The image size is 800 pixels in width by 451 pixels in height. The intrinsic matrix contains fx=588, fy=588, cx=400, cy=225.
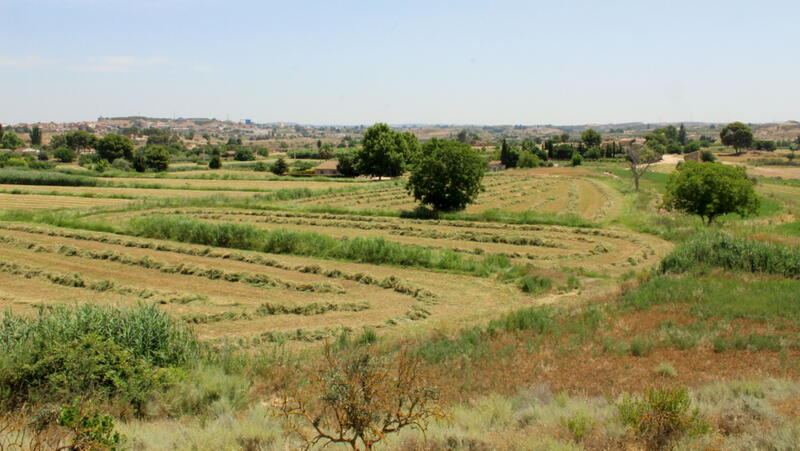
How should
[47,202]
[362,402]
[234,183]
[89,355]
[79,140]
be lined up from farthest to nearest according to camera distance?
[79,140]
[234,183]
[47,202]
[89,355]
[362,402]

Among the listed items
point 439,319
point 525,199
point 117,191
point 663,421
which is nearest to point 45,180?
point 117,191

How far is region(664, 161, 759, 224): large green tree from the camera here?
33.5 m

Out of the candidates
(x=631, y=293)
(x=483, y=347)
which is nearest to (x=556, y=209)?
(x=631, y=293)

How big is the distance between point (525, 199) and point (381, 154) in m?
31.3

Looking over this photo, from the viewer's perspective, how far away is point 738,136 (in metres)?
155

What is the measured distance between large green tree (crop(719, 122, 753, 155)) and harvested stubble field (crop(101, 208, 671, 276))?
14507 centimetres

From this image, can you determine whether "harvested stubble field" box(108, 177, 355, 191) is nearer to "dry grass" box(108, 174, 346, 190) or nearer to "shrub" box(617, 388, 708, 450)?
"dry grass" box(108, 174, 346, 190)

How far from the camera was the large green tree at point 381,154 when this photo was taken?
266ft

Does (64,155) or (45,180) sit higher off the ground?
(64,155)

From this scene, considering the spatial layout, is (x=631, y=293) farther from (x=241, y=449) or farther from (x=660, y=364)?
(x=241, y=449)

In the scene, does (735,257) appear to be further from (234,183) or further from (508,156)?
(508,156)

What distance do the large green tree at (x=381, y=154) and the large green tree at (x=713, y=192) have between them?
48667mm

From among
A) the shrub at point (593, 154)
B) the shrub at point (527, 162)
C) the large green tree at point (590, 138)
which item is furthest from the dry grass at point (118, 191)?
the large green tree at point (590, 138)

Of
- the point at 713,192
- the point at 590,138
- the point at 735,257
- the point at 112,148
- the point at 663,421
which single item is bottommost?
the point at 735,257
